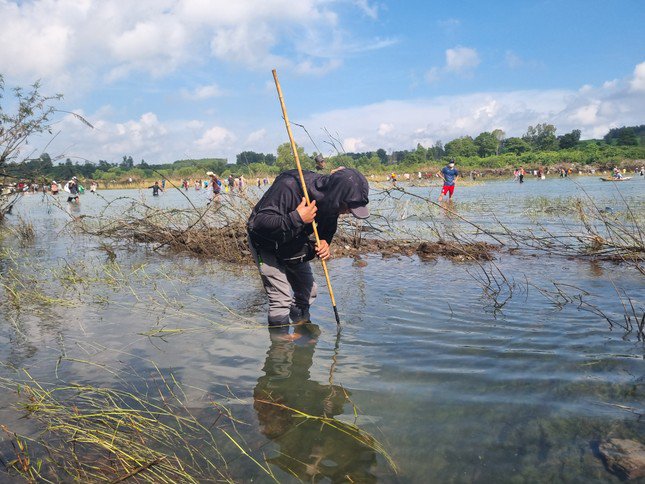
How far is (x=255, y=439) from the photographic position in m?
2.55

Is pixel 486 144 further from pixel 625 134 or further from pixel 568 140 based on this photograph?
pixel 625 134

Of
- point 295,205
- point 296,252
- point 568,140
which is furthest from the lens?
point 568,140

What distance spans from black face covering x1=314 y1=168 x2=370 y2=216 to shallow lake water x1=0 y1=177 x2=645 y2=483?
1.26m

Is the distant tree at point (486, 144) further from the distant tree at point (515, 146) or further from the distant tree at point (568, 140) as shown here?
the distant tree at point (568, 140)

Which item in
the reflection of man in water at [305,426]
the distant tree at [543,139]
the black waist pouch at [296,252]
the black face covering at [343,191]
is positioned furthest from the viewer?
the distant tree at [543,139]

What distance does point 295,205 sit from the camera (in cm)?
371

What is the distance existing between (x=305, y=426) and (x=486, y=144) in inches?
4103

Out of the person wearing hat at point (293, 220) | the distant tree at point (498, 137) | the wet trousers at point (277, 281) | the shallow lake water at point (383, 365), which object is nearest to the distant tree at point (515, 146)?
the distant tree at point (498, 137)

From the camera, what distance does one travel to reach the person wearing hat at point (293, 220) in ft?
11.5

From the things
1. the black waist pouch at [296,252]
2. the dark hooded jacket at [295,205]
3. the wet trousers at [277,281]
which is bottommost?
the wet trousers at [277,281]

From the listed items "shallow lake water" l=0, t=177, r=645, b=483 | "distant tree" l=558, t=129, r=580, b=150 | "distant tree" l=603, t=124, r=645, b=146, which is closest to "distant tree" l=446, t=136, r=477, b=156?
"distant tree" l=558, t=129, r=580, b=150

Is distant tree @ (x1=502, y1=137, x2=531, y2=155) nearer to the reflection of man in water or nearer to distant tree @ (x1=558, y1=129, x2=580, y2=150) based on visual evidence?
distant tree @ (x1=558, y1=129, x2=580, y2=150)

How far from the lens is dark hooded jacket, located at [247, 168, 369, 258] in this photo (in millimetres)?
3504

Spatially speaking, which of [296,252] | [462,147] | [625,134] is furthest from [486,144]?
[296,252]
